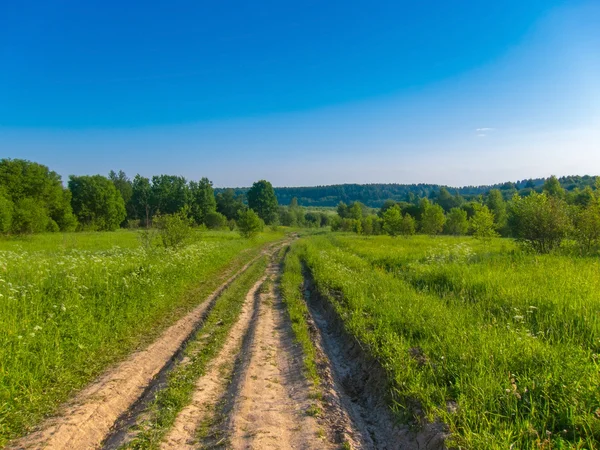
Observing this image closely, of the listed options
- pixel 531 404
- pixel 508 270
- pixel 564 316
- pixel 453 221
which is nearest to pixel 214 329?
pixel 531 404

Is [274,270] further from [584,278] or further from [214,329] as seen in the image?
[584,278]

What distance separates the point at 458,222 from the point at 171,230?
188 feet

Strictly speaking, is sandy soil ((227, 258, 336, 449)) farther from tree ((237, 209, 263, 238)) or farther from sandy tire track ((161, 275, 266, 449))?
tree ((237, 209, 263, 238))

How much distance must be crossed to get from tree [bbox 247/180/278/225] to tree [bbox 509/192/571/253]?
74280mm

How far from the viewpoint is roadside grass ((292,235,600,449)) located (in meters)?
3.42

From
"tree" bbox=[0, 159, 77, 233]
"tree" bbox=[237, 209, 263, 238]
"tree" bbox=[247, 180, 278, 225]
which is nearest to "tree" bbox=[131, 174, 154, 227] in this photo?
"tree" bbox=[247, 180, 278, 225]

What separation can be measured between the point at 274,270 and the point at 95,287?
10072 millimetres

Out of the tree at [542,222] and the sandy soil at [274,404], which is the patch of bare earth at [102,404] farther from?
the tree at [542,222]

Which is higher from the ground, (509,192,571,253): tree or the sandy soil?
(509,192,571,253): tree

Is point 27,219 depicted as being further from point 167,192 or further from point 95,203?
point 167,192

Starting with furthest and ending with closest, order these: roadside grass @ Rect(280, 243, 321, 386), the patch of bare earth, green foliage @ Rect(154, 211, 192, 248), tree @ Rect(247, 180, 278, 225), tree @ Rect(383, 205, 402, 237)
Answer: tree @ Rect(247, 180, 278, 225) → tree @ Rect(383, 205, 402, 237) → green foliage @ Rect(154, 211, 192, 248) → roadside grass @ Rect(280, 243, 321, 386) → the patch of bare earth

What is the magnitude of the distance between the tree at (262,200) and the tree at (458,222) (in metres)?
44.8

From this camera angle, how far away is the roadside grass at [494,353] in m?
3.42

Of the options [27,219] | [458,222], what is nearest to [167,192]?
[27,219]
